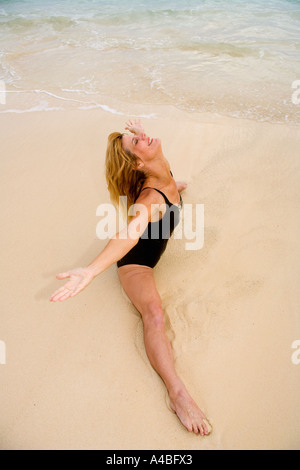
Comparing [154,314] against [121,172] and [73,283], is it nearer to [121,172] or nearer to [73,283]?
[73,283]

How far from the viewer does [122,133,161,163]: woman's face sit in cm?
230

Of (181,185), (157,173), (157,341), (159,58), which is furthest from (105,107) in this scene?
(157,341)

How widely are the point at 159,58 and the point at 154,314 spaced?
6504 millimetres

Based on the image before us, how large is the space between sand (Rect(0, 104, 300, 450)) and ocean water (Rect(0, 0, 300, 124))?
1557 mm

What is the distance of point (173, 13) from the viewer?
10.0m

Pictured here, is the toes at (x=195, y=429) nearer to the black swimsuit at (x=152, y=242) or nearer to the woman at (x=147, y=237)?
the woman at (x=147, y=237)

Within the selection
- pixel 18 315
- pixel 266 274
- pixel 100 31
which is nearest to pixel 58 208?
pixel 18 315

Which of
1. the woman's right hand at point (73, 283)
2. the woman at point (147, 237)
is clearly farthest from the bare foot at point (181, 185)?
the woman's right hand at point (73, 283)

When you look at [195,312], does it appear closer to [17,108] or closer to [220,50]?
[17,108]

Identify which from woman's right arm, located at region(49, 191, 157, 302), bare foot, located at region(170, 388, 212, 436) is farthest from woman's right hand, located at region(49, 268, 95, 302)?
bare foot, located at region(170, 388, 212, 436)

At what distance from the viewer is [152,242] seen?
249 cm

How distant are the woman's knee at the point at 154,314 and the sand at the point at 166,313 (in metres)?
0.15

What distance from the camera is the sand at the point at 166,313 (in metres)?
1.93

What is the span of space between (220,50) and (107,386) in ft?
25.2
